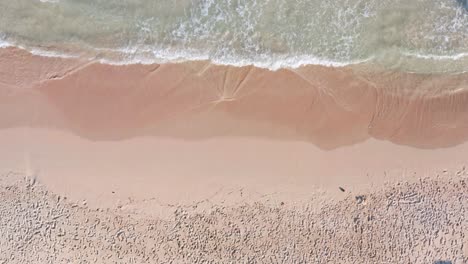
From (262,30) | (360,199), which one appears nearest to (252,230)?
(360,199)

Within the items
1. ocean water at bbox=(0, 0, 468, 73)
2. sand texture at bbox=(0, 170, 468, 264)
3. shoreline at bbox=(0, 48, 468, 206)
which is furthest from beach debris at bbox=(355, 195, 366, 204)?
ocean water at bbox=(0, 0, 468, 73)

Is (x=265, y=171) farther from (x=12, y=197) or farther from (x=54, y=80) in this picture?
(x=12, y=197)

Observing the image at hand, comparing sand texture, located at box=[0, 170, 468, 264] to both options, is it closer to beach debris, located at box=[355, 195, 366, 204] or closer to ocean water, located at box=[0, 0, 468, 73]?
beach debris, located at box=[355, 195, 366, 204]

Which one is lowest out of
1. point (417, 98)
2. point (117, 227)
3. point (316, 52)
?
point (117, 227)

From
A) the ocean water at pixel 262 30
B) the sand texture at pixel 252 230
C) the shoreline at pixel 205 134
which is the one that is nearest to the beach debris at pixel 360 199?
the sand texture at pixel 252 230

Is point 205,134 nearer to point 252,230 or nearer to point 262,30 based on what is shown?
point 252,230

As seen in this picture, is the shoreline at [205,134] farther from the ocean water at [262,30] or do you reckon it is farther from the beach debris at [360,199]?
the ocean water at [262,30]

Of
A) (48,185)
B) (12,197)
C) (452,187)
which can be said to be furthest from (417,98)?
(12,197)
